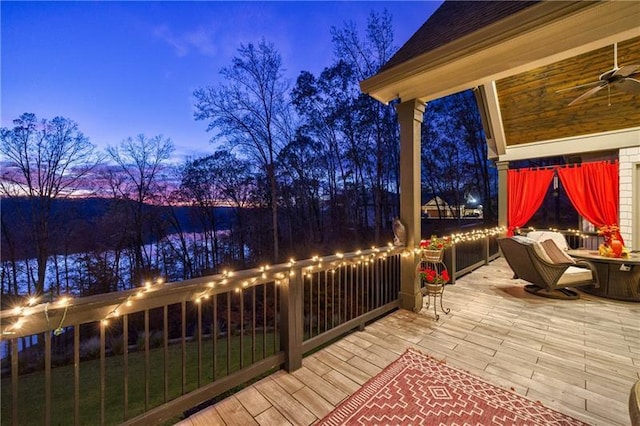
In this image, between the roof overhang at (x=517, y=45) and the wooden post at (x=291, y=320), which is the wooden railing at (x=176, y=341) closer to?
the wooden post at (x=291, y=320)

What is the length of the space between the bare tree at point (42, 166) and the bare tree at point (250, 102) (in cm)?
431

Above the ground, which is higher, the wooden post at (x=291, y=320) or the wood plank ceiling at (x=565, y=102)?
the wood plank ceiling at (x=565, y=102)

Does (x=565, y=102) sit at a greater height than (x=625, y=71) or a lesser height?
greater

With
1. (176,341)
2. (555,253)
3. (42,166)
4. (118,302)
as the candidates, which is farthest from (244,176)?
(555,253)

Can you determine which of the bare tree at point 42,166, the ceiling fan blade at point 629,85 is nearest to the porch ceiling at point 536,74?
the ceiling fan blade at point 629,85

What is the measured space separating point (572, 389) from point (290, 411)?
2213mm

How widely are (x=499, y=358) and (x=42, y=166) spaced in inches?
505

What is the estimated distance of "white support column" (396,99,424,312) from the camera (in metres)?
3.33

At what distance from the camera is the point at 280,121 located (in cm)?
1089

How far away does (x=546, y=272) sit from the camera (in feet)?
12.3

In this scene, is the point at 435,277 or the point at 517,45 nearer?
the point at 517,45

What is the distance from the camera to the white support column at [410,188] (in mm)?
3328

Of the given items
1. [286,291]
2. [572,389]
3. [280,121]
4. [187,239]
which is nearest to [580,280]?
[572,389]

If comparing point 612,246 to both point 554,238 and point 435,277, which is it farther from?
point 435,277
